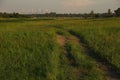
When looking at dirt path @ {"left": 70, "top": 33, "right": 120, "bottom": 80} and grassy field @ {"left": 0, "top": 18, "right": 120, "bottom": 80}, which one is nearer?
dirt path @ {"left": 70, "top": 33, "right": 120, "bottom": 80}

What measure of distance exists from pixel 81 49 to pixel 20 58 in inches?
141

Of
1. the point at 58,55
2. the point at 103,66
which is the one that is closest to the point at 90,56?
the point at 103,66

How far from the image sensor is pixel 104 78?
14414 mm

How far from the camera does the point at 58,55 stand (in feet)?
55.5

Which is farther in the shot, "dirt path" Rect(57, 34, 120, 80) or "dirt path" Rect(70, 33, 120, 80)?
"dirt path" Rect(57, 34, 120, 80)

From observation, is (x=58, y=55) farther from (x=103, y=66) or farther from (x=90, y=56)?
(x=103, y=66)

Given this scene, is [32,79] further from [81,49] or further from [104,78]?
[81,49]

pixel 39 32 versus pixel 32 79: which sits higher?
pixel 39 32

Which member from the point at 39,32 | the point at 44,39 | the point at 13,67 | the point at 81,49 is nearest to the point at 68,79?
the point at 13,67

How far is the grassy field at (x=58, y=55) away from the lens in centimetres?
1488

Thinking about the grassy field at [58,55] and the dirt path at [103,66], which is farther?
the grassy field at [58,55]

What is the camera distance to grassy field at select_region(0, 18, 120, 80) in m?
14.9

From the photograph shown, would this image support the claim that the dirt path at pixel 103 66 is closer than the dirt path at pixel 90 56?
Yes

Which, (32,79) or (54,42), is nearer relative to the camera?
(32,79)
